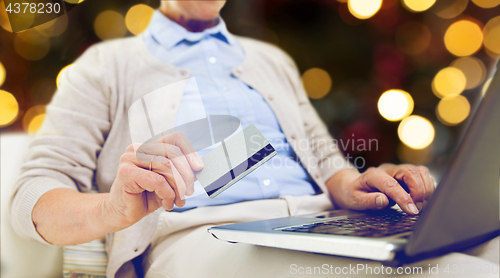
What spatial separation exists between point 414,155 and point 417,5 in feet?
1.68

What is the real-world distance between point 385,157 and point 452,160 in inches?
36.6

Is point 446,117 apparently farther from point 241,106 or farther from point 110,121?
point 110,121

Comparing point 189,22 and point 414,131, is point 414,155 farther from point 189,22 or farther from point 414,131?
point 189,22

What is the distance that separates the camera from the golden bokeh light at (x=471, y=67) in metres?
1.04

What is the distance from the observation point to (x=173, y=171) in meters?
0.30

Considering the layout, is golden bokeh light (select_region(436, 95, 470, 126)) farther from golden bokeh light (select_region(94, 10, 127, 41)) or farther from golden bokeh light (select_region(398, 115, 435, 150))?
golden bokeh light (select_region(94, 10, 127, 41))

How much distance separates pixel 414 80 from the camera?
1077mm

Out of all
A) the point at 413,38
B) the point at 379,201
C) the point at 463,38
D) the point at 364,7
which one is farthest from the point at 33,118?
the point at 463,38

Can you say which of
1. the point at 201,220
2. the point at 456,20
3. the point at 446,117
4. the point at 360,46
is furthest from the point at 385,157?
the point at 201,220

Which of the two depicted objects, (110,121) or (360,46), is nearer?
(110,121)

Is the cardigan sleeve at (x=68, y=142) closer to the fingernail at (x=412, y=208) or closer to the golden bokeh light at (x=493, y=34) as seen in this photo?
the fingernail at (x=412, y=208)

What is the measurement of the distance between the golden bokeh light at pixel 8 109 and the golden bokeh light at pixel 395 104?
3.40 ft

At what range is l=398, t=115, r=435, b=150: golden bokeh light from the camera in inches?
42.9

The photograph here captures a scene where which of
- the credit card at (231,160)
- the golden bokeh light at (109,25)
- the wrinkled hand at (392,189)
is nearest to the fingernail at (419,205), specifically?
the wrinkled hand at (392,189)
